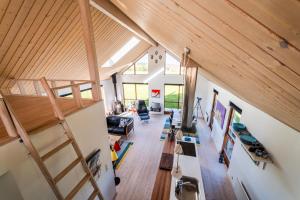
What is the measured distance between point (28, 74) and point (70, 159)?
2721 mm

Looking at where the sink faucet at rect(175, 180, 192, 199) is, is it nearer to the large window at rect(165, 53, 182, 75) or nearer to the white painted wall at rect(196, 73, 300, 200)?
the white painted wall at rect(196, 73, 300, 200)

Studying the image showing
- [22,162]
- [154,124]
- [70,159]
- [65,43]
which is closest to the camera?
[22,162]

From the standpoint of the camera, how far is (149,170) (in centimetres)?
445

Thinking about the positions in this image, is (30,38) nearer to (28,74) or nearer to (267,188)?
(28,74)

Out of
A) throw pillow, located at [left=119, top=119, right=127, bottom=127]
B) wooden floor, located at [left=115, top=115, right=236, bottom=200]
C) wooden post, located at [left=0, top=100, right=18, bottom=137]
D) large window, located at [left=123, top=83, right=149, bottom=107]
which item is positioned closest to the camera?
wooden post, located at [left=0, top=100, right=18, bottom=137]

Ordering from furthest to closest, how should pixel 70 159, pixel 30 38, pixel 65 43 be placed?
pixel 65 43 < pixel 30 38 < pixel 70 159

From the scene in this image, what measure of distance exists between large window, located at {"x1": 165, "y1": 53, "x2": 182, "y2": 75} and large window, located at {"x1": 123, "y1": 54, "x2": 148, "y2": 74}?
128 centimetres

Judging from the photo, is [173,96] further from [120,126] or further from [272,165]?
[272,165]

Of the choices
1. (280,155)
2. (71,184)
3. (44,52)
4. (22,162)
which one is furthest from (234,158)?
(44,52)

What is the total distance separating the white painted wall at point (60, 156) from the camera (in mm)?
1451

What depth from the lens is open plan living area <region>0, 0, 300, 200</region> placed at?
0.67 metres

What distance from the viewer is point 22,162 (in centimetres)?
150

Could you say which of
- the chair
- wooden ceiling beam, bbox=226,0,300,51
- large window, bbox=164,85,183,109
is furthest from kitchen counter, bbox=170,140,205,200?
large window, bbox=164,85,183,109

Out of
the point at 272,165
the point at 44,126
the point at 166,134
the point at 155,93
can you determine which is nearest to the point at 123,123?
the point at 166,134
